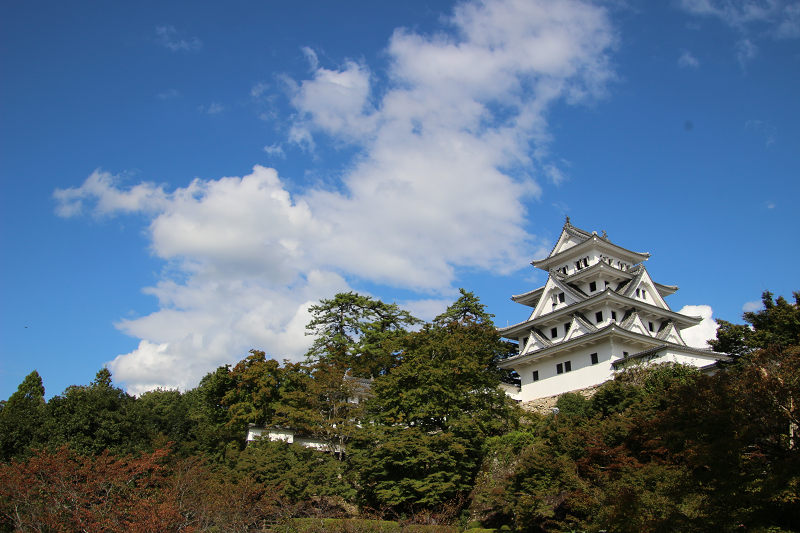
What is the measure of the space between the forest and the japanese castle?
2697mm

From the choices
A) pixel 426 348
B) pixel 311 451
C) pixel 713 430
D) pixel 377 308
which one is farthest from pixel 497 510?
pixel 377 308

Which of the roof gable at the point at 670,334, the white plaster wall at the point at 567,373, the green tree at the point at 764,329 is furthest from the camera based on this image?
the roof gable at the point at 670,334

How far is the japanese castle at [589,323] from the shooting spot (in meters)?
Result: 27.7

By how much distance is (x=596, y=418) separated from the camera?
19.3m

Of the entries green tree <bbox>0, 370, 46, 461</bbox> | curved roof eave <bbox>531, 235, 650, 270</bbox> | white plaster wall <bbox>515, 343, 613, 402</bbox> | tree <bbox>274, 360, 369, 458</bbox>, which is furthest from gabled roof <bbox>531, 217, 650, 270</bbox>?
green tree <bbox>0, 370, 46, 461</bbox>

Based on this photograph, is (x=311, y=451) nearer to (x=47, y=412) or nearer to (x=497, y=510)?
(x=497, y=510)

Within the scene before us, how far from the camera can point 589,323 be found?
3034 cm

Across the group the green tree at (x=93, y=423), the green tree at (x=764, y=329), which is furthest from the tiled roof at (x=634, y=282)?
the green tree at (x=93, y=423)

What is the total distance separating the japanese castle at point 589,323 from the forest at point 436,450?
2697 millimetres

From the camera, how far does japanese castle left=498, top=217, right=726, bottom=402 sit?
2772 cm

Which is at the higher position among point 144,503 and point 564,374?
point 564,374

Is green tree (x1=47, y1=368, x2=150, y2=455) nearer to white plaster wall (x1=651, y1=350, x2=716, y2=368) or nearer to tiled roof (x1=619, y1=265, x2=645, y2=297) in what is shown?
white plaster wall (x1=651, y1=350, x2=716, y2=368)

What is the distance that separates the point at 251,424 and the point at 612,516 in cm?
2433

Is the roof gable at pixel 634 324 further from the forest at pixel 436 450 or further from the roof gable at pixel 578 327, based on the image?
the forest at pixel 436 450
